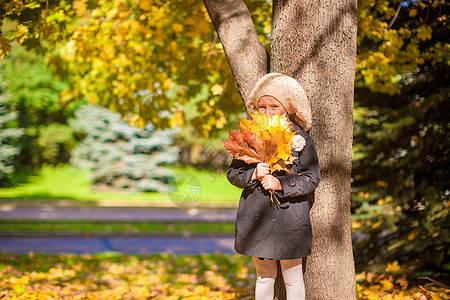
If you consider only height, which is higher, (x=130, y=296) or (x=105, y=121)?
(x=105, y=121)

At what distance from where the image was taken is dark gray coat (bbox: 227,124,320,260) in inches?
105

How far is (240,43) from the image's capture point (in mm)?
3256


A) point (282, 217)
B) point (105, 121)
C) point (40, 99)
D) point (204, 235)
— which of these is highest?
point (40, 99)

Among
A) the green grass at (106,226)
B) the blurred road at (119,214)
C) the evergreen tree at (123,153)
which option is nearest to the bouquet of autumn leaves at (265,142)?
the green grass at (106,226)

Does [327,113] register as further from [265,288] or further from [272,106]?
[265,288]

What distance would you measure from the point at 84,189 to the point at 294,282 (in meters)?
16.9

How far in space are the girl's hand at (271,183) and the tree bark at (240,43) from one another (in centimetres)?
81

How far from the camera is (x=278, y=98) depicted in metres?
2.82

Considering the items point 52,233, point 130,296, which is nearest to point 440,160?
point 130,296

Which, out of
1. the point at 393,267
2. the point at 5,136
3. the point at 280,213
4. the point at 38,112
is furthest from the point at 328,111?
the point at 38,112

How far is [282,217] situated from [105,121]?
14988 mm

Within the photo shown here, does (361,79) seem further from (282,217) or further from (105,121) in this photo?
(105,121)

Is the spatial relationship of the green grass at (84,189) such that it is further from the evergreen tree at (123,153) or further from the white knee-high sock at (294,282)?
the white knee-high sock at (294,282)

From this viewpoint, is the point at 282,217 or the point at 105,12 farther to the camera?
the point at 105,12
